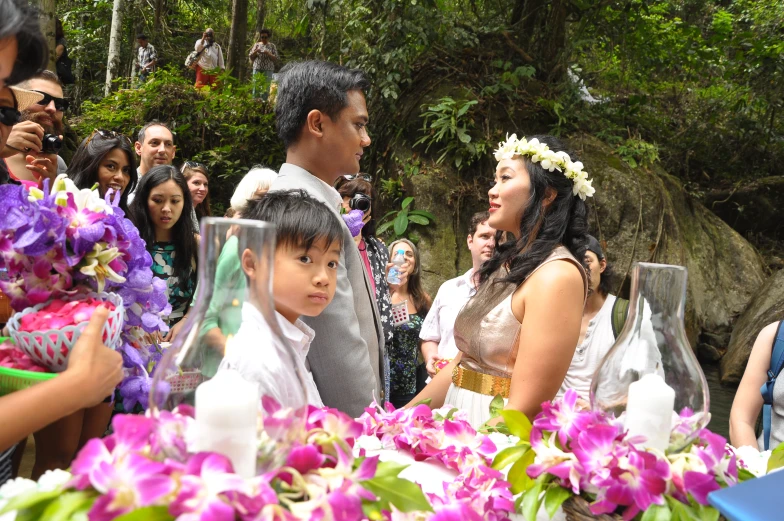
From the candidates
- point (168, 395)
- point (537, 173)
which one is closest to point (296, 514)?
point (168, 395)

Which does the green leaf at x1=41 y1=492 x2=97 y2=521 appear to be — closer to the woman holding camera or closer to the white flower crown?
the white flower crown

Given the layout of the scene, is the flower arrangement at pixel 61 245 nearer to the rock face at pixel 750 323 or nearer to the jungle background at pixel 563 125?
the jungle background at pixel 563 125

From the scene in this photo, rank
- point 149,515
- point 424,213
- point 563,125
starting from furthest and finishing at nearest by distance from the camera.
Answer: point 563,125 < point 424,213 < point 149,515

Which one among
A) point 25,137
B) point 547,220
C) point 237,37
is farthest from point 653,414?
point 237,37

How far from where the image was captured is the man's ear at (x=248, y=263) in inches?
37.2

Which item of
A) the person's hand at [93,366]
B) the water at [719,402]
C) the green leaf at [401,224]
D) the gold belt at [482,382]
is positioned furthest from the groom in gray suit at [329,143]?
the green leaf at [401,224]

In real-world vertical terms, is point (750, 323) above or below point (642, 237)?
below

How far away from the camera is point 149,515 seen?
2.66 ft

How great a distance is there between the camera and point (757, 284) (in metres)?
8.79

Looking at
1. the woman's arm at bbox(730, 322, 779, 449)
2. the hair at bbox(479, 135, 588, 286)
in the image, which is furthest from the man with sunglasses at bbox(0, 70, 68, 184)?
the woman's arm at bbox(730, 322, 779, 449)

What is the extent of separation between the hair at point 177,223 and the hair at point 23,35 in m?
2.54

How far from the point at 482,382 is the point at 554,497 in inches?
44.8

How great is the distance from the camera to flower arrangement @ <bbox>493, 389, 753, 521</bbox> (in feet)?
3.57

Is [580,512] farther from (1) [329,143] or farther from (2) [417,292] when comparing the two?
(2) [417,292]
